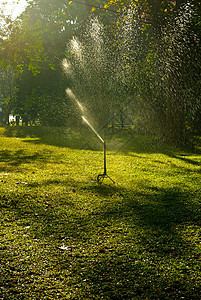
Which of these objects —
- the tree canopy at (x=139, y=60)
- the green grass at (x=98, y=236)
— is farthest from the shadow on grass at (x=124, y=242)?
the tree canopy at (x=139, y=60)

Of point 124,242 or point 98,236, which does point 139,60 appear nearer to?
point 98,236

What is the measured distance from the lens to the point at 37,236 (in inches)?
143

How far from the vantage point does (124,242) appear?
3.50m

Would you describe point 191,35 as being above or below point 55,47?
below

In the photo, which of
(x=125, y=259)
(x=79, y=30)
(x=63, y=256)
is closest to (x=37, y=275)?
(x=63, y=256)

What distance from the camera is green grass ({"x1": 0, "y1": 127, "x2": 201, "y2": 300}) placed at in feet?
8.54

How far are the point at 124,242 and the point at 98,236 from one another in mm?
360

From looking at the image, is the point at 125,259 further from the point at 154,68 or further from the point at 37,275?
the point at 154,68

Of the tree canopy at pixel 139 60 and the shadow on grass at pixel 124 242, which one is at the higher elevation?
the tree canopy at pixel 139 60

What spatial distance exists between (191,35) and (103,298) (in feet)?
25.1

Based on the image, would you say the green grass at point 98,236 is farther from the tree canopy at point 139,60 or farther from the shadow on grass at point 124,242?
the tree canopy at point 139,60

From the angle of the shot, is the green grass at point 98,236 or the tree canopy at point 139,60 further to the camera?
the tree canopy at point 139,60

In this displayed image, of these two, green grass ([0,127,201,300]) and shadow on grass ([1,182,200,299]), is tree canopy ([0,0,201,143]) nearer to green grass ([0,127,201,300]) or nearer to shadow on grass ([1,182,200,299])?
green grass ([0,127,201,300])

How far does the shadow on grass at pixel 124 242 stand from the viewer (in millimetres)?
2600
